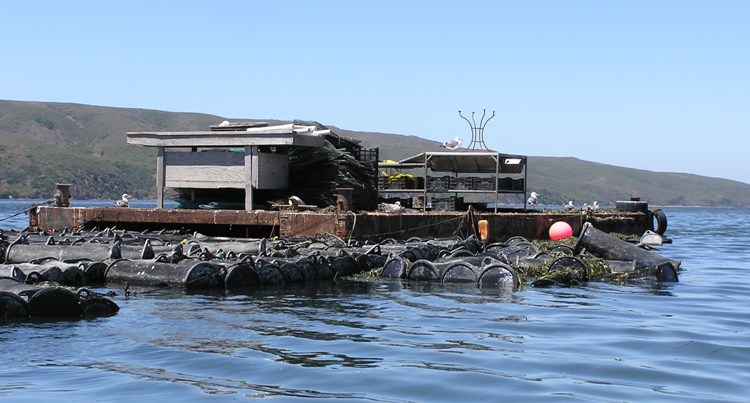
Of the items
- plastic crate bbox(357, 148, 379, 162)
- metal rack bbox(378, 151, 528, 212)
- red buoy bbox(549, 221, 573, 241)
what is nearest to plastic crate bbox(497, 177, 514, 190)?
metal rack bbox(378, 151, 528, 212)

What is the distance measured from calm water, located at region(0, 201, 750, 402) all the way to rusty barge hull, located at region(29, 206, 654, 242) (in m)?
6.70

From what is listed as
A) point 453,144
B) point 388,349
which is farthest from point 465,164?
point 388,349

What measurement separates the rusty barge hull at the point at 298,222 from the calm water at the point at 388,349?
22.0ft

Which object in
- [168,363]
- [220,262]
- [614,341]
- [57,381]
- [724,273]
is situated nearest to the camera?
[57,381]

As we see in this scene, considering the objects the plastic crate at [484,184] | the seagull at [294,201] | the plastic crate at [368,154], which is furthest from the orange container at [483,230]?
the plastic crate at [484,184]

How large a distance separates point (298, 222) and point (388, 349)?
1260 cm

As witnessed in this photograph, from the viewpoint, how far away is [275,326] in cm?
1259

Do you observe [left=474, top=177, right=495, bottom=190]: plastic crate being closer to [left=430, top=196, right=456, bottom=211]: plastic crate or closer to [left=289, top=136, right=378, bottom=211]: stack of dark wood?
[left=430, top=196, right=456, bottom=211]: plastic crate

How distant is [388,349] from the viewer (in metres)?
11.0

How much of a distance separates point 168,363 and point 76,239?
40.6ft

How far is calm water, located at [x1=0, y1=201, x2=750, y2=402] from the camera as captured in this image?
8898 mm

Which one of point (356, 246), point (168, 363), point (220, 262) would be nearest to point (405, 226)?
point (356, 246)

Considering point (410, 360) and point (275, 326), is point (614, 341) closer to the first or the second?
point (410, 360)

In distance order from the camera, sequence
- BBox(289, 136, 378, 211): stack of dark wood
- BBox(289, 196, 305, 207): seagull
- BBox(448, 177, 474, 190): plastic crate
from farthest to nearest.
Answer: BBox(448, 177, 474, 190): plastic crate → BBox(289, 136, 378, 211): stack of dark wood → BBox(289, 196, 305, 207): seagull
